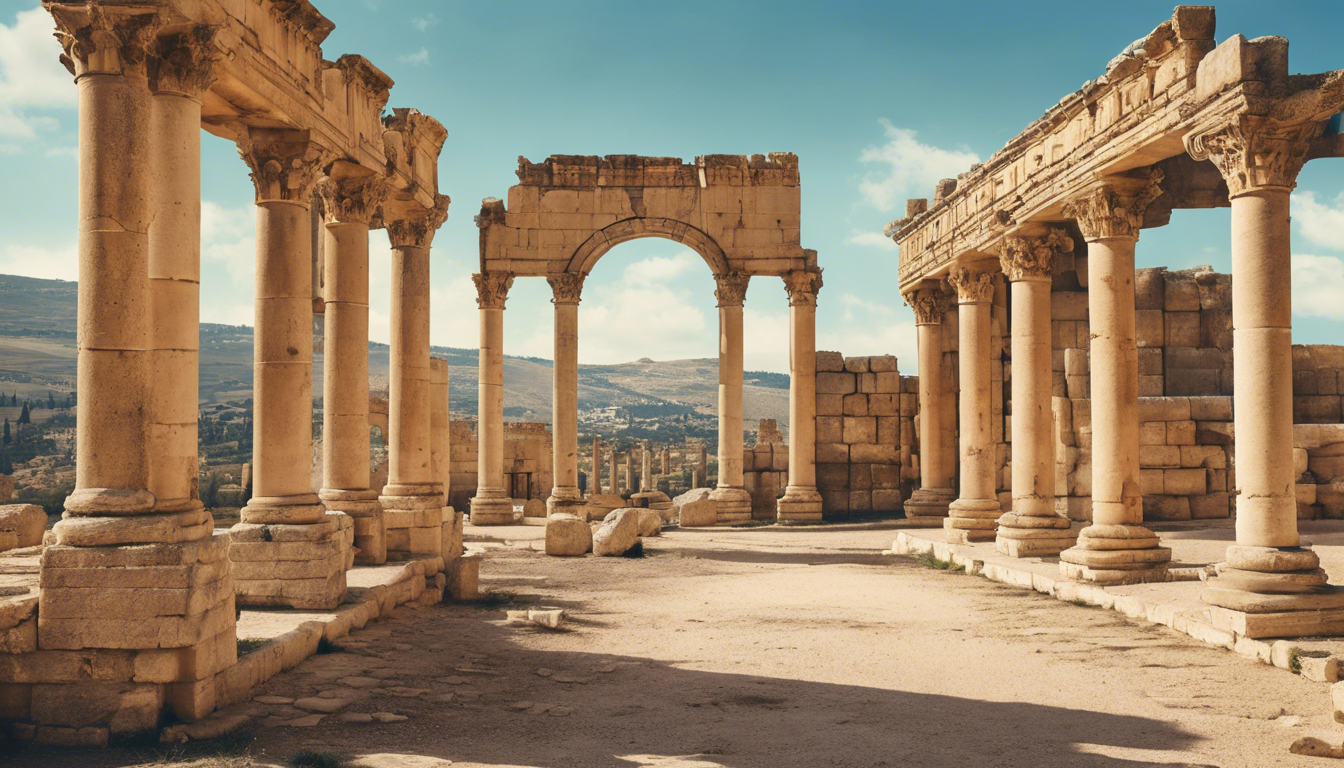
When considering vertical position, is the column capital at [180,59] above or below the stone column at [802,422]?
above

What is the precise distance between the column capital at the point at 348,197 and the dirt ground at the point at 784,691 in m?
Answer: 5.02

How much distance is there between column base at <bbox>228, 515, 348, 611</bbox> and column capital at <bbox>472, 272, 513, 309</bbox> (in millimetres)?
15300

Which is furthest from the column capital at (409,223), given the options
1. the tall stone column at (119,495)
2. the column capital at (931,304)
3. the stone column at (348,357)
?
the column capital at (931,304)

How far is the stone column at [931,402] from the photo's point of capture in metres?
22.4

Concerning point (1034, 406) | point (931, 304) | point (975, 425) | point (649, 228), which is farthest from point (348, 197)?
point (931, 304)

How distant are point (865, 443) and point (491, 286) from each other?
9.95m

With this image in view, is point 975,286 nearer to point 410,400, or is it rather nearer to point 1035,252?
point 1035,252

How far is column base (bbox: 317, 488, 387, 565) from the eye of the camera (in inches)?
507

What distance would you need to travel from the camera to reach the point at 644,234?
2589 cm

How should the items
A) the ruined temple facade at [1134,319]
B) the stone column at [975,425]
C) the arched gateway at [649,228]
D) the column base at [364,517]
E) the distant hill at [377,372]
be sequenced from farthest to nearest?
the distant hill at [377,372] < the arched gateway at [649,228] < the stone column at [975,425] < the column base at [364,517] < the ruined temple facade at [1134,319]

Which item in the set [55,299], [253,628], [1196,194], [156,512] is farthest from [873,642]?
[55,299]

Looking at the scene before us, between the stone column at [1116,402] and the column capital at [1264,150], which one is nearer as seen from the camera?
the column capital at [1264,150]

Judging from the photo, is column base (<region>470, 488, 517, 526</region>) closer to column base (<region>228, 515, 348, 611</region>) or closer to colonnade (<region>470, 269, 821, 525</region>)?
colonnade (<region>470, 269, 821, 525</region>)

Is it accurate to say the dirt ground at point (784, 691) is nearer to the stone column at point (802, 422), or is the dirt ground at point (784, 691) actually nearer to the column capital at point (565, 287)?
the stone column at point (802, 422)
